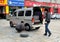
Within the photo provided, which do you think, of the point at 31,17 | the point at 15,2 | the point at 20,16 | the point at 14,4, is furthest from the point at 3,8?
the point at 31,17

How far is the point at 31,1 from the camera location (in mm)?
49281

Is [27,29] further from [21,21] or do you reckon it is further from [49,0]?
[49,0]

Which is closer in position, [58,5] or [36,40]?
[36,40]

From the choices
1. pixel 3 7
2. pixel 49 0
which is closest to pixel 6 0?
pixel 3 7

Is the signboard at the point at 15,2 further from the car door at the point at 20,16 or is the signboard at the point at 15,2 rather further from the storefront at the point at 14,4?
the car door at the point at 20,16

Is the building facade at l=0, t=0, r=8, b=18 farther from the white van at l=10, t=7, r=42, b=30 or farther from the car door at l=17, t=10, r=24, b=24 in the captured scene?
the white van at l=10, t=7, r=42, b=30

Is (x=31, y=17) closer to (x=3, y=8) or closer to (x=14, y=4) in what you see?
(x=3, y=8)

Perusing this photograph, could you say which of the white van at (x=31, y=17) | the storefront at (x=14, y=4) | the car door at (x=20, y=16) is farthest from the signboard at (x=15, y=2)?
the white van at (x=31, y=17)

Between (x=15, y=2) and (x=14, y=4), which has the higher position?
(x=15, y=2)

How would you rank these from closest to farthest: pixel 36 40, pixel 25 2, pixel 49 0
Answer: pixel 36 40, pixel 25 2, pixel 49 0

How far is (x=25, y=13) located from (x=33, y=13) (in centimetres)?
106

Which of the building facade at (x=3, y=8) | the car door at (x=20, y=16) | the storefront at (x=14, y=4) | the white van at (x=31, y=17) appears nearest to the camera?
the white van at (x=31, y=17)

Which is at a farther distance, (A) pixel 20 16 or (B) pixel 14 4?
(B) pixel 14 4

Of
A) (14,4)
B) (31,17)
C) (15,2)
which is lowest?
(14,4)
